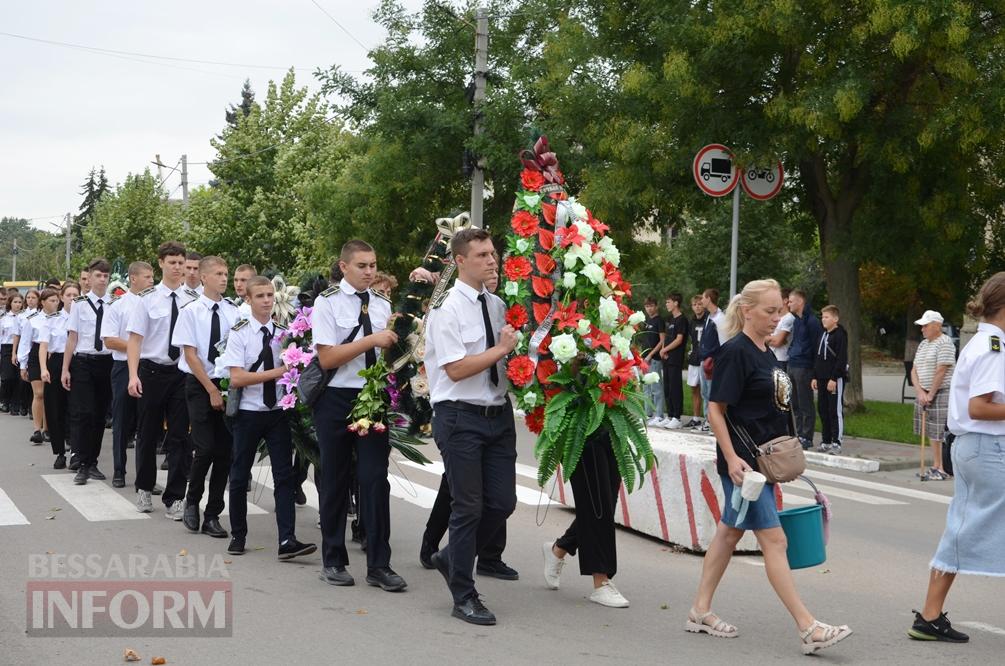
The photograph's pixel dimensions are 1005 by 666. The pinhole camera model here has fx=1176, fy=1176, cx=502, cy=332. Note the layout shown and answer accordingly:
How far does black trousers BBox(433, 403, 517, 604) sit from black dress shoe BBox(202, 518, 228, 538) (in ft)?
9.36

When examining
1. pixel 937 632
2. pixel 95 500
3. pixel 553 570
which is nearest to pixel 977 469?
pixel 937 632

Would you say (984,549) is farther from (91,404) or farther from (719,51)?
(719,51)

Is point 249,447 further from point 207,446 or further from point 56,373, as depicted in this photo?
point 56,373

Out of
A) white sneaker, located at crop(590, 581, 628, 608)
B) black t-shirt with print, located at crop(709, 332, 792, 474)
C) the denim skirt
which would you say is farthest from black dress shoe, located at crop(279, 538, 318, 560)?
the denim skirt

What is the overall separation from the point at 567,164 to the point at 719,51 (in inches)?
367

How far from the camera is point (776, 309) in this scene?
6066 millimetres

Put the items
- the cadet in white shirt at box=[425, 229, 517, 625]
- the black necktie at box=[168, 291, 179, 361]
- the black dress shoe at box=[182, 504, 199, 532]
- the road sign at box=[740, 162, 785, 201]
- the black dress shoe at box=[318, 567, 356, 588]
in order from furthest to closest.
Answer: the road sign at box=[740, 162, 785, 201], the black necktie at box=[168, 291, 179, 361], the black dress shoe at box=[182, 504, 199, 532], the black dress shoe at box=[318, 567, 356, 588], the cadet in white shirt at box=[425, 229, 517, 625]

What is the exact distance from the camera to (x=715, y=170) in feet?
53.4

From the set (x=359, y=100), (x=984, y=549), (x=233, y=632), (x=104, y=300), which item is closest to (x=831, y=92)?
(x=104, y=300)

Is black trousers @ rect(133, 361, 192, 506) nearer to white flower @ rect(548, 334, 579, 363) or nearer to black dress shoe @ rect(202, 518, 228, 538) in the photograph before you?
black dress shoe @ rect(202, 518, 228, 538)

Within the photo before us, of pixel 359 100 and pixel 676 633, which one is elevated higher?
pixel 359 100

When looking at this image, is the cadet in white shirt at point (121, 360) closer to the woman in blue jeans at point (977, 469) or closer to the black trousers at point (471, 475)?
the black trousers at point (471, 475)

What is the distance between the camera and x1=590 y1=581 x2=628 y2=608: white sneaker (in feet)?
22.8

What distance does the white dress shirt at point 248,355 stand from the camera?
816cm
